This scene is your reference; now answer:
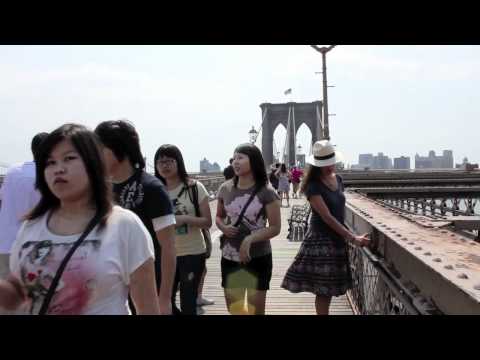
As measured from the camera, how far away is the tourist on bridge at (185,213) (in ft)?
11.7

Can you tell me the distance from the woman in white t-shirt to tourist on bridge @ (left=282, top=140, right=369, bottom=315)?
1.89 m

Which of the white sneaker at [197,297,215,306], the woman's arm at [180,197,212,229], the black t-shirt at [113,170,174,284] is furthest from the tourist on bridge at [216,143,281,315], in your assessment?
the white sneaker at [197,297,215,306]

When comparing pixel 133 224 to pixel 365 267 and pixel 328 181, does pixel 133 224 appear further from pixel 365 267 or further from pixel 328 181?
pixel 365 267

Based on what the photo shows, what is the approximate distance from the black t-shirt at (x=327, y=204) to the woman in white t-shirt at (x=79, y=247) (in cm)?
196

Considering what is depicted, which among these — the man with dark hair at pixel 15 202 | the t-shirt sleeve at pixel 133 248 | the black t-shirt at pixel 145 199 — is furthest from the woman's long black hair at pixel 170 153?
the t-shirt sleeve at pixel 133 248

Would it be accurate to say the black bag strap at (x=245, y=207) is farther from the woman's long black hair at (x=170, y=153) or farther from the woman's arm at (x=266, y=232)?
the woman's long black hair at (x=170, y=153)

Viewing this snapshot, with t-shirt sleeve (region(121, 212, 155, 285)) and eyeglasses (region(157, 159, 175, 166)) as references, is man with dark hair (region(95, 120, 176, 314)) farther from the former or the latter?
eyeglasses (region(157, 159, 175, 166))

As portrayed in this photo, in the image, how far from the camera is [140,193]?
2.46 meters

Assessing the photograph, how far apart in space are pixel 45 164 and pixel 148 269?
0.49 meters

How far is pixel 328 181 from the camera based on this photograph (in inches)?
142

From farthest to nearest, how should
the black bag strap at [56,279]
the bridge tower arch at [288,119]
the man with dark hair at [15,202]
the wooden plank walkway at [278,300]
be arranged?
the bridge tower arch at [288,119], the wooden plank walkway at [278,300], the man with dark hair at [15,202], the black bag strap at [56,279]

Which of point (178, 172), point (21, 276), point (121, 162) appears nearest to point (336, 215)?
point (178, 172)

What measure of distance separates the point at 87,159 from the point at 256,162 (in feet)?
6.59

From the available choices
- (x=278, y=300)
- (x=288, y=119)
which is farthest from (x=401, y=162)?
(x=278, y=300)
